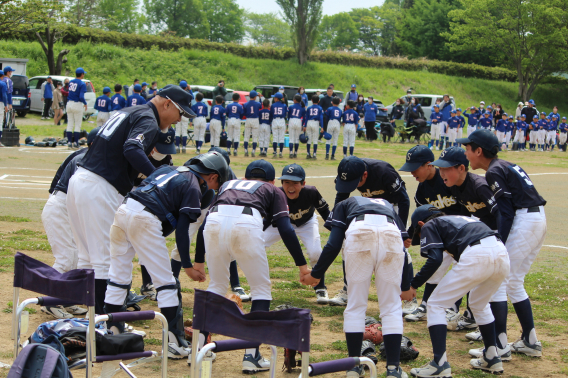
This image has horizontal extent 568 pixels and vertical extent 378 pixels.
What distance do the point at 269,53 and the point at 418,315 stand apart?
4149cm

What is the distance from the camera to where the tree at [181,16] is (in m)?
79.7

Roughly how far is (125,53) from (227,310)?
125ft

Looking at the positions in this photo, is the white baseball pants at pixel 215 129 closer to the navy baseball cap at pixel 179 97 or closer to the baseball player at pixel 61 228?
the baseball player at pixel 61 228

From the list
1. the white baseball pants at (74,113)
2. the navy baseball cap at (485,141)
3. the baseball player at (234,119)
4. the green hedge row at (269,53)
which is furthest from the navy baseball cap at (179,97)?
the green hedge row at (269,53)

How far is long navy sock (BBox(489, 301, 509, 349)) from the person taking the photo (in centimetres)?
548

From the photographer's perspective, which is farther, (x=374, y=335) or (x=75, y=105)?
(x=75, y=105)

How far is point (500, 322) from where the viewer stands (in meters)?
5.47

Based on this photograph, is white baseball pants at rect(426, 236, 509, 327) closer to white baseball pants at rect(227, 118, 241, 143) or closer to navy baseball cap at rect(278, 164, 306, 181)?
navy baseball cap at rect(278, 164, 306, 181)

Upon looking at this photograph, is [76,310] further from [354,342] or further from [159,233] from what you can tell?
[354,342]

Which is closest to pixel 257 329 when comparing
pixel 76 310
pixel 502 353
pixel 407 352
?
pixel 407 352

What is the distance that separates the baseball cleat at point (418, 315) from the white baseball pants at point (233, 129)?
1442cm

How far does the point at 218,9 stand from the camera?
85.1m

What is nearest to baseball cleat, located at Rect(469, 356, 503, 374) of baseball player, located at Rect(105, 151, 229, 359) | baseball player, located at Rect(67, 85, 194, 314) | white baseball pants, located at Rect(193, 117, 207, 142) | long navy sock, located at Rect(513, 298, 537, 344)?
long navy sock, located at Rect(513, 298, 537, 344)

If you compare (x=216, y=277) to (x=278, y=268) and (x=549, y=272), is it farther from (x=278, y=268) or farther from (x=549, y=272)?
(x=549, y=272)
